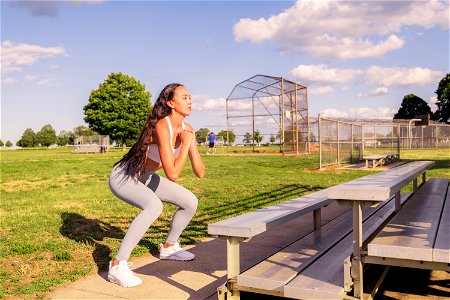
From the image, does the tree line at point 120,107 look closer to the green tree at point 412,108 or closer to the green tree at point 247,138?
the green tree at point 412,108

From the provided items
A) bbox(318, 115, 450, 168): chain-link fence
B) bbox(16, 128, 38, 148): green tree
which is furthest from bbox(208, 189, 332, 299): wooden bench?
bbox(16, 128, 38, 148): green tree

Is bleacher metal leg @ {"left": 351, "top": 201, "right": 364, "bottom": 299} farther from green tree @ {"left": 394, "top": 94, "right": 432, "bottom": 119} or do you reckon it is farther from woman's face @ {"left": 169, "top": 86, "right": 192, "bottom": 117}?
green tree @ {"left": 394, "top": 94, "right": 432, "bottom": 119}

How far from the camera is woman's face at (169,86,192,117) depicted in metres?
4.02

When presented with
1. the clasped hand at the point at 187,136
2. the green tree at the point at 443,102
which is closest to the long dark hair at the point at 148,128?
the clasped hand at the point at 187,136

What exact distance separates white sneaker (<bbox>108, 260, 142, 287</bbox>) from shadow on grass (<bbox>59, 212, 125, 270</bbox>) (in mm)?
743

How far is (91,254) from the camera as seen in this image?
16.9 feet

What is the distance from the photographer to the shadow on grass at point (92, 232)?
5.14 m

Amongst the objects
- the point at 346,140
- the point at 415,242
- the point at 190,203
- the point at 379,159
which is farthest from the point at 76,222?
the point at 346,140

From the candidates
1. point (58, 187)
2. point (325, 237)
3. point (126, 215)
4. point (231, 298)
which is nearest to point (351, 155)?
point (58, 187)

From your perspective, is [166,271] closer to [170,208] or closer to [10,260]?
[10,260]

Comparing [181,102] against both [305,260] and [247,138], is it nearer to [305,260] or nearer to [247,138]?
[305,260]

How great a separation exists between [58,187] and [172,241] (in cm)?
874

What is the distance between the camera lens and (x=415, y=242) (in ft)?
9.55

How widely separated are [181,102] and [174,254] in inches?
68.5
